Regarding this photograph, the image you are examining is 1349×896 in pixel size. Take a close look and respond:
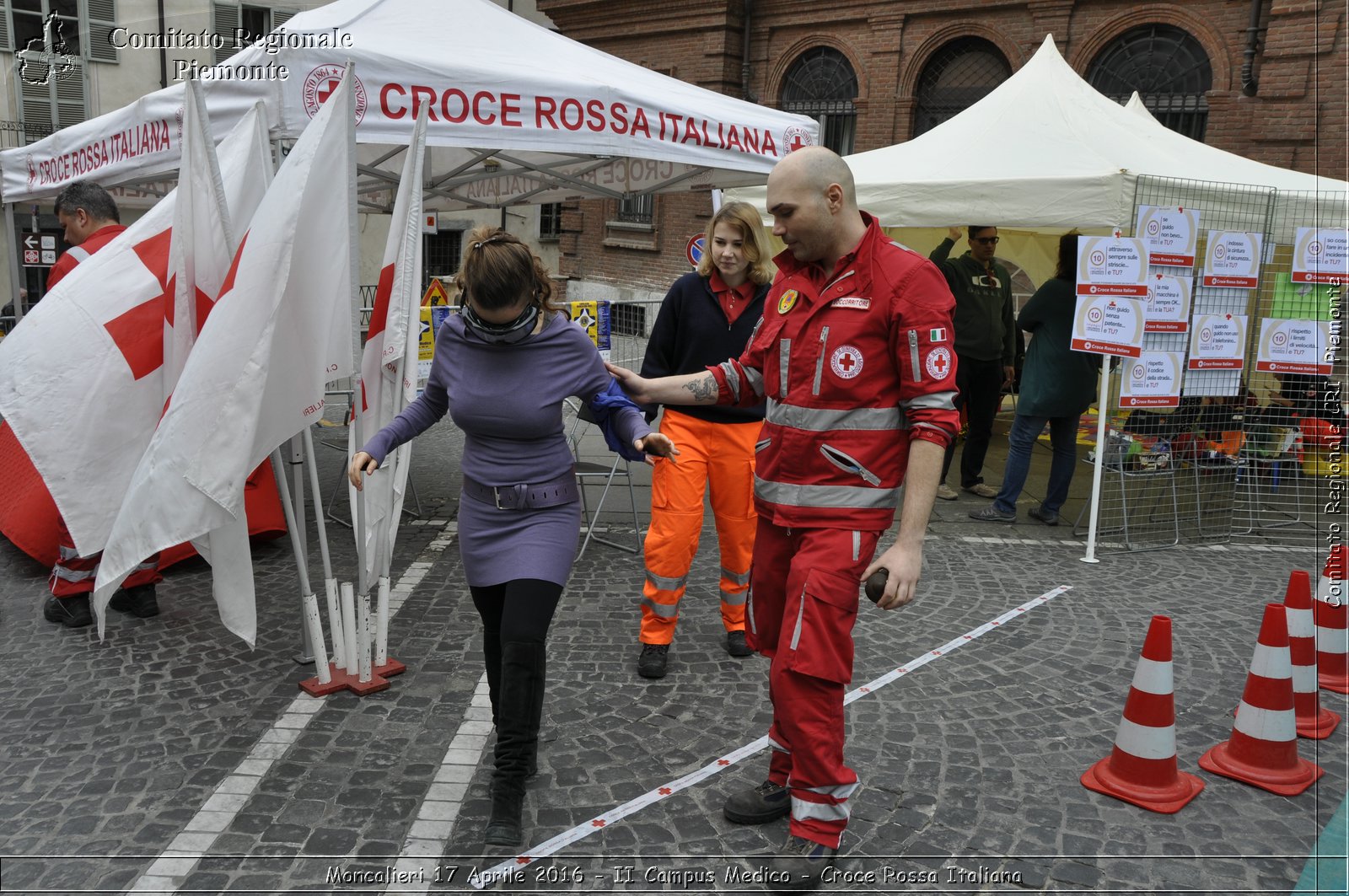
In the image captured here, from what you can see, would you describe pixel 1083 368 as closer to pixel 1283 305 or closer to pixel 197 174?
pixel 1283 305

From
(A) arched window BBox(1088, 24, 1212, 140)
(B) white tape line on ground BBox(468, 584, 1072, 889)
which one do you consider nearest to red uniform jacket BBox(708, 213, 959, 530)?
(B) white tape line on ground BBox(468, 584, 1072, 889)

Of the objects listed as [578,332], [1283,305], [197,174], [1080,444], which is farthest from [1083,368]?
→ [197,174]

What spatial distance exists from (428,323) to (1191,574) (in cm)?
550

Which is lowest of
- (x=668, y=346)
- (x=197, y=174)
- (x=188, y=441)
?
(x=188, y=441)

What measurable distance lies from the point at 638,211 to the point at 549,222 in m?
3.13

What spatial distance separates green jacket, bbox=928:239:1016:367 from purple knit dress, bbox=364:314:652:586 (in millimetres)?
5447

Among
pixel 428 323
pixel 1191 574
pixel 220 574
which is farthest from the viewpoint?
pixel 428 323

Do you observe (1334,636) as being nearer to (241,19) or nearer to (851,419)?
(851,419)

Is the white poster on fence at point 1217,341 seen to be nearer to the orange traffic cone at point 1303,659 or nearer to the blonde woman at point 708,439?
the orange traffic cone at point 1303,659

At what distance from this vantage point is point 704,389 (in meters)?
3.31

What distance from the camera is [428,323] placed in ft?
24.6

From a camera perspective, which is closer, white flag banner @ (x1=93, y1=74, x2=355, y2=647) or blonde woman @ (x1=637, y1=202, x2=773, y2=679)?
white flag banner @ (x1=93, y1=74, x2=355, y2=647)

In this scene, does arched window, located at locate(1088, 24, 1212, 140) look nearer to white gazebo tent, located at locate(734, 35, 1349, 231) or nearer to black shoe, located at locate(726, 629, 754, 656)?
white gazebo tent, located at locate(734, 35, 1349, 231)

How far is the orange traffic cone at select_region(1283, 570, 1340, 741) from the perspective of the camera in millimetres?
3955
